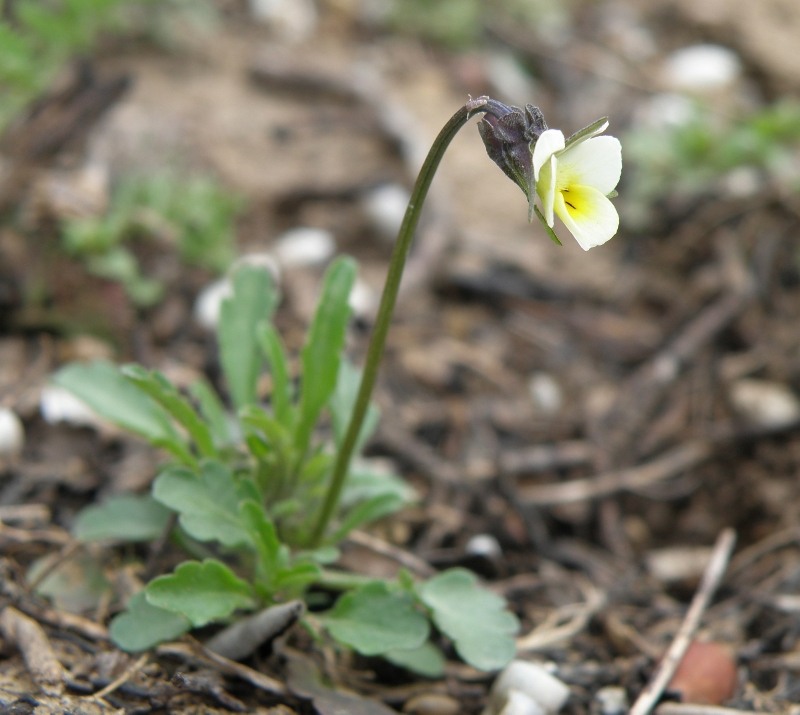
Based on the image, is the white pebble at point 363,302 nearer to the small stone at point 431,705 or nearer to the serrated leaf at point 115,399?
the serrated leaf at point 115,399

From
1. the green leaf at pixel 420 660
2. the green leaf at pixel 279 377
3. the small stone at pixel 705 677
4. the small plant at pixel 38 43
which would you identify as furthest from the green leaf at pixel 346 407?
the small plant at pixel 38 43

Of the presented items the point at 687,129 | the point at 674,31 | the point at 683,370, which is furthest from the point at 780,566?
the point at 674,31

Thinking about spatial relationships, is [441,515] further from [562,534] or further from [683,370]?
[683,370]

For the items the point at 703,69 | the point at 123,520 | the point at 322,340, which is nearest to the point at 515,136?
the point at 322,340

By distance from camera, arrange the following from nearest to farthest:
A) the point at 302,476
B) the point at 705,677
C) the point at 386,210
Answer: the point at 705,677
the point at 302,476
the point at 386,210

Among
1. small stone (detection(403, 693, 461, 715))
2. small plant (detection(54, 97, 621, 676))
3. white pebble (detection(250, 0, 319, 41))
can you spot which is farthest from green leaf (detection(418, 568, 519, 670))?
white pebble (detection(250, 0, 319, 41))

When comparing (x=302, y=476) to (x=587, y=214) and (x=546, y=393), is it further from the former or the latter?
(x=546, y=393)
